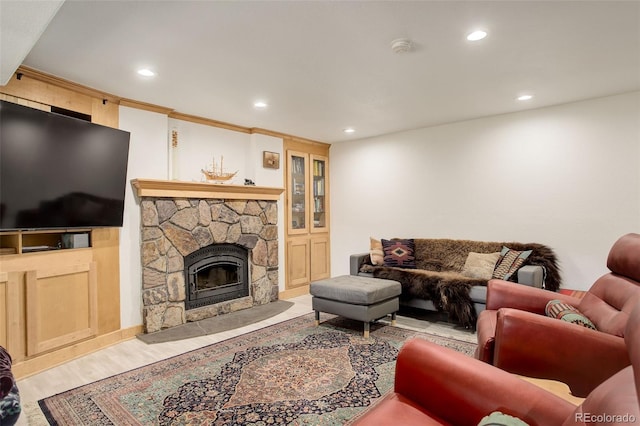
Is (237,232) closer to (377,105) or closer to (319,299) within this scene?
(319,299)

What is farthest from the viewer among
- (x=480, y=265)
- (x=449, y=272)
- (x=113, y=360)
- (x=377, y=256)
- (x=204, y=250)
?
(x=377, y=256)

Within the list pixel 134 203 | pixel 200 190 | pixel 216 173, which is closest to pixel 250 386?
pixel 134 203

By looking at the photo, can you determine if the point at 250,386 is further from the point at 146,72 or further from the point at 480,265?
the point at 480,265

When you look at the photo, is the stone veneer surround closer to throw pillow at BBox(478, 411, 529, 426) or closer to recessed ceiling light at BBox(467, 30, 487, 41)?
recessed ceiling light at BBox(467, 30, 487, 41)

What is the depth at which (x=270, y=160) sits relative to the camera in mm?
4949

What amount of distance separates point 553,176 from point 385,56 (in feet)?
8.62

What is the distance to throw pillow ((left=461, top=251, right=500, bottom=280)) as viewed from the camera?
3.80 metres

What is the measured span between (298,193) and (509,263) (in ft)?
10.1

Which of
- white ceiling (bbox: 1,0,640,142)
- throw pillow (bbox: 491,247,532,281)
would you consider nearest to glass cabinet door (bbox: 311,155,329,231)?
white ceiling (bbox: 1,0,640,142)

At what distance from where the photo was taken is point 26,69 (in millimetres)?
2711

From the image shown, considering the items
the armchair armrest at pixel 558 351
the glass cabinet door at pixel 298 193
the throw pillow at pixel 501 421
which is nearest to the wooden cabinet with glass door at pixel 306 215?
the glass cabinet door at pixel 298 193

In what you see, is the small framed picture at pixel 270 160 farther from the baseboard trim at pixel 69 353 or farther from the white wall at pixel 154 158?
the baseboard trim at pixel 69 353

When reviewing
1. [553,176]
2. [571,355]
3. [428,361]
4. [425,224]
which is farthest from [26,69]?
[553,176]

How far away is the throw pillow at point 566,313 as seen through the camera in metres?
1.94
